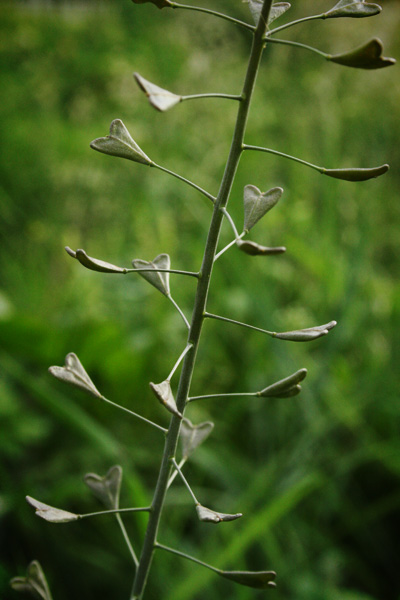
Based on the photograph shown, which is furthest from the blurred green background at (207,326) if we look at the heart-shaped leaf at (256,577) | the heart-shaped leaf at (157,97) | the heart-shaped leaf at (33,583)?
the heart-shaped leaf at (157,97)

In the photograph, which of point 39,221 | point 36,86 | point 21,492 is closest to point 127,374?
point 21,492

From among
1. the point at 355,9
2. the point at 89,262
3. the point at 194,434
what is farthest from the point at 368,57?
the point at 194,434

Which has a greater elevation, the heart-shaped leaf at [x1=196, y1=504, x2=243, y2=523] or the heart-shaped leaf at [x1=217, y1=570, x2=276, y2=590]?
the heart-shaped leaf at [x1=196, y1=504, x2=243, y2=523]

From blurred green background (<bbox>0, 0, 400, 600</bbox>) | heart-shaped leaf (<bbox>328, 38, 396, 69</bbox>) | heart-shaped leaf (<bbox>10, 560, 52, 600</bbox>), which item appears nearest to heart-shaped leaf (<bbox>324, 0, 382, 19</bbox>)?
heart-shaped leaf (<bbox>328, 38, 396, 69</bbox>)

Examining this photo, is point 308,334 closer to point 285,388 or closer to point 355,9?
point 285,388

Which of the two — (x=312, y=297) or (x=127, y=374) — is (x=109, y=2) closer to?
(x=312, y=297)

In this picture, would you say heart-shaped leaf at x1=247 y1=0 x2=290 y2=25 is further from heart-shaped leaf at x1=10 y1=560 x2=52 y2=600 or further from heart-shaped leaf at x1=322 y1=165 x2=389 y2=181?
heart-shaped leaf at x1=10 y1=560 x2=52 y2=600
